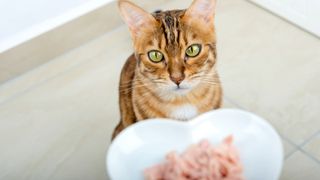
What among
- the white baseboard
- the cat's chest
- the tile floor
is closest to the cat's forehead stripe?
the cat's chest

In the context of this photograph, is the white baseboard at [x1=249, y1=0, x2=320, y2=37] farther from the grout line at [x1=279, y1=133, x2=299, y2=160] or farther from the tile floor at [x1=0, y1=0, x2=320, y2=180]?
the grout line at [x1=279, y1=133, x2=299, y2=160]

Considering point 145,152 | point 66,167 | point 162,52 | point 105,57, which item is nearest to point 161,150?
point 145,152

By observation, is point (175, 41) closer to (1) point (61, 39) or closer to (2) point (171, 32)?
(2) point (171, 32)

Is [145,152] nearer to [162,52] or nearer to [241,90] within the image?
[162,52]

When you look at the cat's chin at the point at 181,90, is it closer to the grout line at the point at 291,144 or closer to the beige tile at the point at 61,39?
the grout line at the point at 291,144

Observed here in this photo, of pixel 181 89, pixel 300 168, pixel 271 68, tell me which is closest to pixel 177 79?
pixel 181 89

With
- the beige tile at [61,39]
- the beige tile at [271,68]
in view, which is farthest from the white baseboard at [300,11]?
the beige tile at [61,39]

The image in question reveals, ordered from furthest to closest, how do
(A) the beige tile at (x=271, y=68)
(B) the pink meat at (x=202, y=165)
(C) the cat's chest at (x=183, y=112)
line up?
(A) the beige tile at (x=271, y=68)
(C) the cat's chest at (x=183, y=112)
(B) the pink meat at (x=202, y=165)

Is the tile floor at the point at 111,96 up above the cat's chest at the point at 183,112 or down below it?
below
